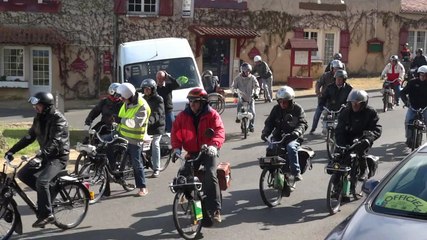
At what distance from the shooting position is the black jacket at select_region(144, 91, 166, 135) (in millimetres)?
11065

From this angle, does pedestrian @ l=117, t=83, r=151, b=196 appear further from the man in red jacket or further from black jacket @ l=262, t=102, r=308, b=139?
black jacket @ l=262, t=102, r=308, b=139

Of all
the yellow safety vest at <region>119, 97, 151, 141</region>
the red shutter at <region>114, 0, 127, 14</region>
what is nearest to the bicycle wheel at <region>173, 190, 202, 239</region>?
the yellow safety vest at <region>119, 97, 151, 141</region>

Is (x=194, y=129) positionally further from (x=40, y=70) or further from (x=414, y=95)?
(x=40, y=70)

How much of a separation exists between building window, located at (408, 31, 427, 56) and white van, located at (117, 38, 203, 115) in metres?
19.2

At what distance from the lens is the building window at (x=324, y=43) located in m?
29.2

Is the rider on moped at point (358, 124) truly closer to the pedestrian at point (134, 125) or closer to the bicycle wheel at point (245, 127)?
the pedestrian at point (134, 125)

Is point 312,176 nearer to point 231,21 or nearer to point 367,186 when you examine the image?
point 367,186

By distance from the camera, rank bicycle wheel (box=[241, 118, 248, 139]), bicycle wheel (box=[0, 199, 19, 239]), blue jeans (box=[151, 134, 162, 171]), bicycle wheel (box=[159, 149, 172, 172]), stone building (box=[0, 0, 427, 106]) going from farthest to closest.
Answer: stone building (box=[0, 0, 427, 106]) < bicycle wheel (box=[241, 118, 248, 139]) < bicycle wheel (box=[159, 149, 172, 172]) < blue jeans (box=[151, 134, 162, 171]) < bicycle wheel (box=[0, 199, 19, 239])

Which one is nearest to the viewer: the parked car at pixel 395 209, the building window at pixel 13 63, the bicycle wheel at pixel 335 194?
the parked car at pixel 395 209

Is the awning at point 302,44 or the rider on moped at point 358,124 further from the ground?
the awning at point 302,44

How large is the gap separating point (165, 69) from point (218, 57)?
452 inches

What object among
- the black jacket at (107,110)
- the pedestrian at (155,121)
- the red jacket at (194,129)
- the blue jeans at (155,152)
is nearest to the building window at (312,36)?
the pedestrian at (155,121)

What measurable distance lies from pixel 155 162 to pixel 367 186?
18.7 feet

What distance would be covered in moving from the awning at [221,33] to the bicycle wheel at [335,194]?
55.6 feet
